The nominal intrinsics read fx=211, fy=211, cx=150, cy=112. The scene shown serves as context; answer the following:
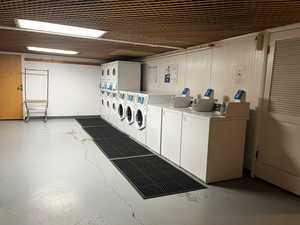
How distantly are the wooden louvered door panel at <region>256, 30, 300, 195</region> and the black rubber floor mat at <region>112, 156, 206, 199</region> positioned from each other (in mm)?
1034

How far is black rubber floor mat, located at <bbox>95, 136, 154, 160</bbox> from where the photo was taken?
3.88 metres

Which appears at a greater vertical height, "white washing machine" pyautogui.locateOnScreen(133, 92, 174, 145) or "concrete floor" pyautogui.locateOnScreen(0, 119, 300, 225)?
"white washing machine" pyautogui.locateOnScreen(133, 92, 174, 145)

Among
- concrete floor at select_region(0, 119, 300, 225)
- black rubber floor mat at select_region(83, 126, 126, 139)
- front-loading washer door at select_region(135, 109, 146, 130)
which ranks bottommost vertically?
concrete floor at select_region(0, 119, 300, 225)

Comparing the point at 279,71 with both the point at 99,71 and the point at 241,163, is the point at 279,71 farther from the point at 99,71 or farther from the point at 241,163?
the point at 99,71

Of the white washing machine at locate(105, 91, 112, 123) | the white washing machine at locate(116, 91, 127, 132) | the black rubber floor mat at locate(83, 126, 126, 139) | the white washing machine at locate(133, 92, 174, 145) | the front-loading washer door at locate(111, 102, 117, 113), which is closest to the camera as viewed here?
the white washing machine at locate(133, 92, 174, 145)

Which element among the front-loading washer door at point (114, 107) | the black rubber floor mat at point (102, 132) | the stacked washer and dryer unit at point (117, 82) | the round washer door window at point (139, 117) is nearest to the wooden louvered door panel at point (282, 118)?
the round washer door window at point (139, 117)

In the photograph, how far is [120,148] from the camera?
4215 mm

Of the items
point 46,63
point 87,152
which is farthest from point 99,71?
point 87,152

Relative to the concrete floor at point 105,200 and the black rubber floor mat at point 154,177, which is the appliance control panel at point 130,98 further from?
the concrete floor at point 105,200

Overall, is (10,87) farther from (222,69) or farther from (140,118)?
(222,69)

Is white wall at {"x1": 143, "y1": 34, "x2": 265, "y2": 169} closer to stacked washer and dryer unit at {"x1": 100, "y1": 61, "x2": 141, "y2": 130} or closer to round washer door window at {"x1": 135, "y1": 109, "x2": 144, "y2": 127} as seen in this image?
round washer door window at {"x1": 135, "y1": 109, "x2": 144, "y2": 127}

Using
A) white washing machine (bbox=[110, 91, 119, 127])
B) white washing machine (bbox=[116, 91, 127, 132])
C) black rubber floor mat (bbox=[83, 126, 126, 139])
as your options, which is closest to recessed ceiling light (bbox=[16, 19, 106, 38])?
white washing machine (bbox=[116, 91, 127, 132])

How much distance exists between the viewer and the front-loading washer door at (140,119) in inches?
173

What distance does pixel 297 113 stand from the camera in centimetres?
255
